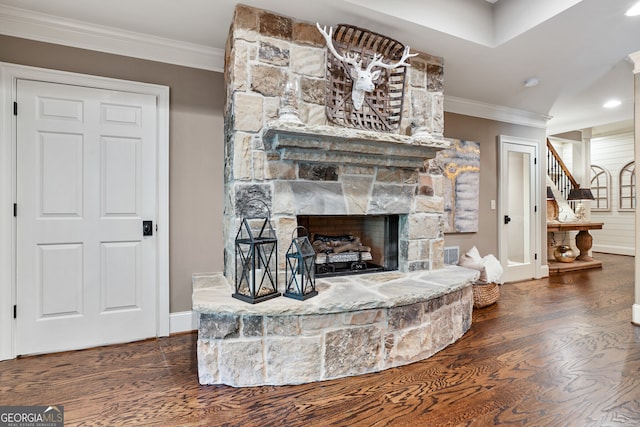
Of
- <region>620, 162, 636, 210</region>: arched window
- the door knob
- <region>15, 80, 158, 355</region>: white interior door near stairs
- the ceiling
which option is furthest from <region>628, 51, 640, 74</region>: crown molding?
<region>620, 162, 636, 210</region>: arched window

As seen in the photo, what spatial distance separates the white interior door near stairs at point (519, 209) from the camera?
4.71 m

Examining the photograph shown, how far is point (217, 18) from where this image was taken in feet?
8.05

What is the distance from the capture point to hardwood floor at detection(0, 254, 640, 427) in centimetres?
169

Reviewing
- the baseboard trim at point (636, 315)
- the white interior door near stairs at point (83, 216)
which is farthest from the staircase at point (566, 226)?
the white interior door near stairs at point (83, 216)

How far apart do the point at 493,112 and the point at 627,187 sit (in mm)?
5137

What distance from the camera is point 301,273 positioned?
215 cm

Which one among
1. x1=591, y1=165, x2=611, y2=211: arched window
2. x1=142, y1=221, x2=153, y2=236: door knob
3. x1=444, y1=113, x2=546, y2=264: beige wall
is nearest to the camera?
x1=142, y1=221, x2=153, y2=236: door knob

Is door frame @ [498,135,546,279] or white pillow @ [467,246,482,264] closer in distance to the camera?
white pillow @ [467,246,482,264]

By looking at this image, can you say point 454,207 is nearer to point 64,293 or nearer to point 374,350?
point 374,350

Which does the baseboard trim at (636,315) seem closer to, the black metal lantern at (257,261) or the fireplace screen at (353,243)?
the fireplace screen at (353,243)

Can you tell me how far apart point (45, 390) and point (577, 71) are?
5.18 metres

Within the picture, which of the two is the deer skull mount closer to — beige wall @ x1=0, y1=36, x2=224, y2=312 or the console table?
beige wall @ x1=0, y1=36, x2=224, y2=312

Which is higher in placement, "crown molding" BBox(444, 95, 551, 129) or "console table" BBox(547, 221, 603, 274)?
"crown molding" BBox(444, 95, 551, 129)

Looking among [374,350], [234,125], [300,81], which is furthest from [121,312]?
[300,81]
